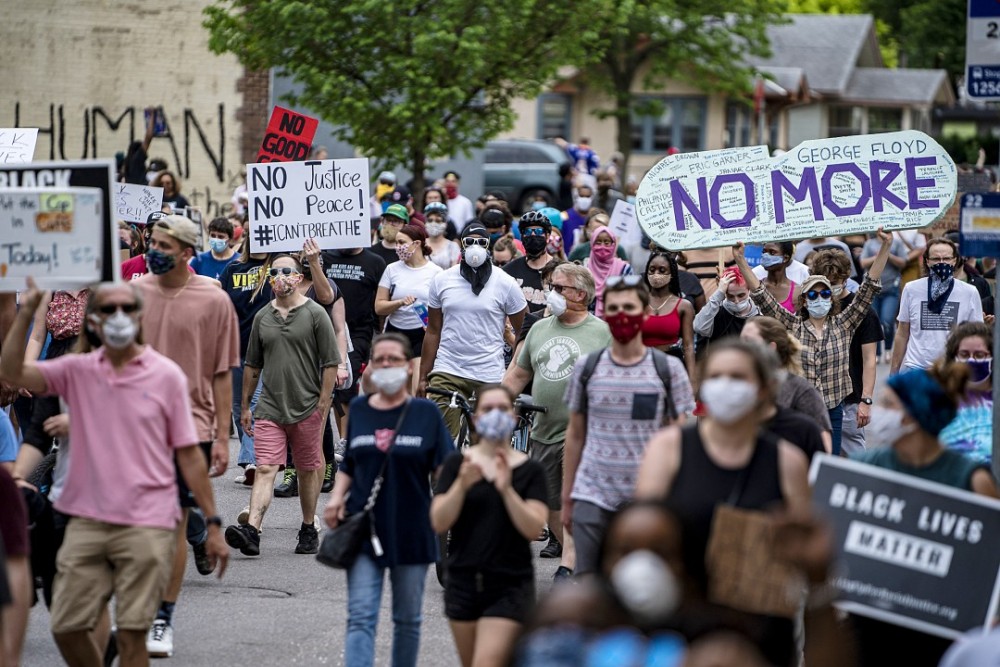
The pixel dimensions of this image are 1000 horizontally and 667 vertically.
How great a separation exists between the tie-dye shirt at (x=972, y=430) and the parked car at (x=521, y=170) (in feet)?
100

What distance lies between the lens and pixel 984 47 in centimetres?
753

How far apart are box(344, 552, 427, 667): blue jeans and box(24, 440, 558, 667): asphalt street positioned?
3.52ft

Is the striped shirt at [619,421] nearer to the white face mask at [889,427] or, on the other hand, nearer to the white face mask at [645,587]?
the white face mask at [889,427]

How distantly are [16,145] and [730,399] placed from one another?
7441mm

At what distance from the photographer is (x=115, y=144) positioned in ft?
94.5

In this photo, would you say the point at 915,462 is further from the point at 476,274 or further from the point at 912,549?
the point at 476,274

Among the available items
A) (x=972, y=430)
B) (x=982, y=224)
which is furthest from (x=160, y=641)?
(x=982, y=224)

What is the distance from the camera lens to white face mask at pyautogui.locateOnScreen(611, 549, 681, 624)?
156 inches

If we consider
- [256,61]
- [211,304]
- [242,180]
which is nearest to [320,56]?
[256,61]

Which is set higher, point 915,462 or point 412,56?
point 412,56

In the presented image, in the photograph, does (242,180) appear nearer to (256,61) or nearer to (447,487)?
(256,61)

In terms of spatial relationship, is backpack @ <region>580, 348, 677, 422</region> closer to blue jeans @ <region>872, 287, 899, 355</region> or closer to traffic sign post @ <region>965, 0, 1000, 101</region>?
traffic sign post @ <region>965, 0, 1000, 101</region>

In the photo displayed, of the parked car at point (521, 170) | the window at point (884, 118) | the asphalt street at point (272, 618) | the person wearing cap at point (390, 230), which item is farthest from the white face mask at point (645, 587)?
the window at point (884, 118)

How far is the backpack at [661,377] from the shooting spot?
7.26 meters
